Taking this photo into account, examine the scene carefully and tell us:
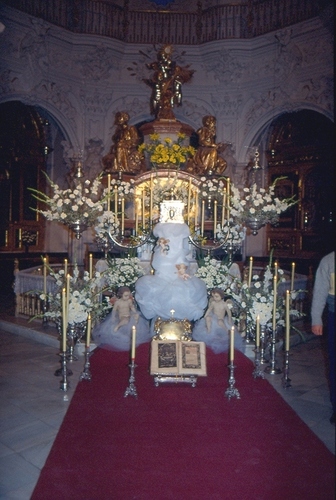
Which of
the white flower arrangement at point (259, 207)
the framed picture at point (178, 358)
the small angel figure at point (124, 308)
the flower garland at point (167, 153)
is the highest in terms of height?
the flower garland at point (167, 153)

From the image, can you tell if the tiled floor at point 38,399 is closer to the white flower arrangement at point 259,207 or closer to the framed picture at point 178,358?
the framed picture at point 178,358

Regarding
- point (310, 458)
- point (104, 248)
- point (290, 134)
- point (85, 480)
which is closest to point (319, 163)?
point (290, 134)

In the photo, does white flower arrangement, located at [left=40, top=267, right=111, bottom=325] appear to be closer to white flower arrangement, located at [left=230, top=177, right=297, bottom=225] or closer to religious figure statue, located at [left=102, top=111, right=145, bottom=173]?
white flower arrangement, located at [left=230, top=177, right=297, bottom=225]

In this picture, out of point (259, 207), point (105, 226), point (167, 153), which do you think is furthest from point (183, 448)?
point (167, 153)

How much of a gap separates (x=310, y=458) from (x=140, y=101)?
12649mm

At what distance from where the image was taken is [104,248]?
790 cm

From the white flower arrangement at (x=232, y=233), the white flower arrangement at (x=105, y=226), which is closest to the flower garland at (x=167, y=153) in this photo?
the white flower arrangement at (x=105, y=226)

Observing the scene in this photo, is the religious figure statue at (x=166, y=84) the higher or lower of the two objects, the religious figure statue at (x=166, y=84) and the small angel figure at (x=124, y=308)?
the higher

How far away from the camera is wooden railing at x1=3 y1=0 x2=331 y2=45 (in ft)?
41.5

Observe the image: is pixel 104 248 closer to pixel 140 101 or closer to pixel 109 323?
pixel 109 323

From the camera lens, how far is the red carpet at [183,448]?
2.95m

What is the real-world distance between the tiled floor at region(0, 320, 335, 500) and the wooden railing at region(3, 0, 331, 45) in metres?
9.79

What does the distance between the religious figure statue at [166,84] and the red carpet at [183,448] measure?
765 cm

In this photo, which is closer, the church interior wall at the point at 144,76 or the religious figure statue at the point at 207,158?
the religious figure statue at the point at 207,158
